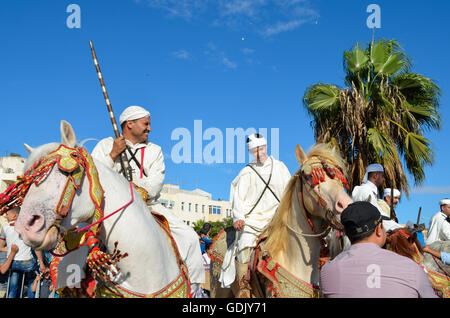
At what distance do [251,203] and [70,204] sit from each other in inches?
162

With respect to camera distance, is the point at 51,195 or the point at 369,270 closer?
the point at 51,195

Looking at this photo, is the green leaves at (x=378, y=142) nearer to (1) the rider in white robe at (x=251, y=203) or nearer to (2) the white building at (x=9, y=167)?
(1) the rider in white robe at (x=251, y=203)

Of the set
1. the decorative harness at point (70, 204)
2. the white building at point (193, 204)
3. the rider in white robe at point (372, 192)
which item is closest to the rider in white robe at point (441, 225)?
the rider in white robe at point (372, 192)

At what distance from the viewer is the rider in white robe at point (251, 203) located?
6098 mm

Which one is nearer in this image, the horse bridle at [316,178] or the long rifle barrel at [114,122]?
the long rifle barrel at [114,122]

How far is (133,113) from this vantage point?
437cm

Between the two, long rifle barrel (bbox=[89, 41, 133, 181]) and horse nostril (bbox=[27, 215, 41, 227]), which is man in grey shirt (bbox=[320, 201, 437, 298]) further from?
long rifle barrel (bbox=[89, 41, 133, 181])

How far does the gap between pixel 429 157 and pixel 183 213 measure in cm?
Answer: 7722

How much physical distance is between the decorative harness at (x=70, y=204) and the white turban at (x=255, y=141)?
3.83 metres

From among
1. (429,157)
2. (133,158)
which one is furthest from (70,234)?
(429,157)

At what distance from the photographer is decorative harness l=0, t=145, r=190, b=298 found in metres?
2.64

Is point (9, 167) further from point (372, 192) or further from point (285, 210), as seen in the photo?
point (372, 192)

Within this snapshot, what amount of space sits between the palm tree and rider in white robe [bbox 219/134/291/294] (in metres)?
7.05

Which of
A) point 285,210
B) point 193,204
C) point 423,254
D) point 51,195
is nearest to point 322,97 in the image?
point 423,254
